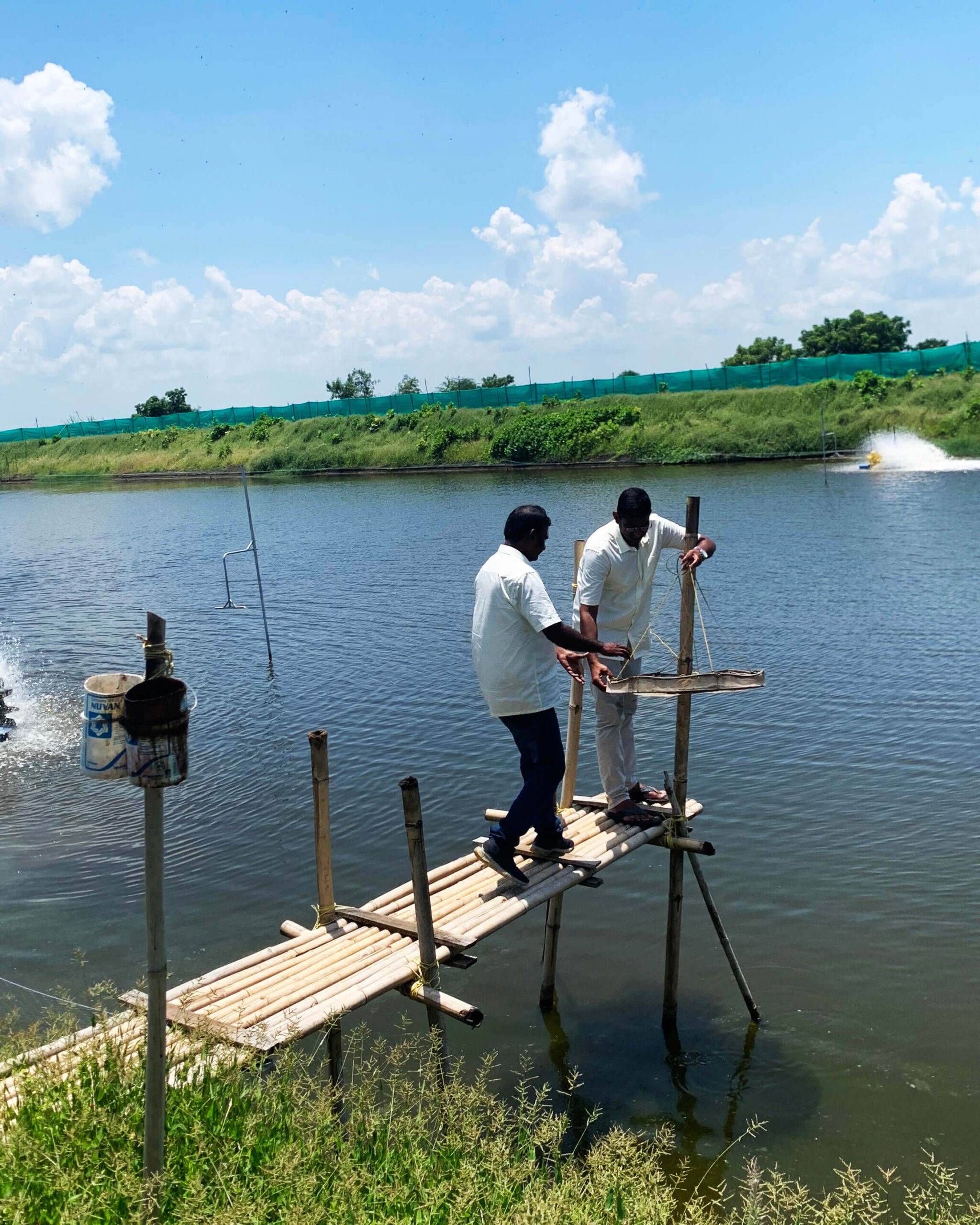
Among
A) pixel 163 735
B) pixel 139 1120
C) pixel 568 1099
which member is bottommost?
pixel 568 1099

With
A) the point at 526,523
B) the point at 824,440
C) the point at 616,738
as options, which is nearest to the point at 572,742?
the point at 616,738

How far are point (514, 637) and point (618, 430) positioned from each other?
1984 inches

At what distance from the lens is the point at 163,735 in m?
3.59

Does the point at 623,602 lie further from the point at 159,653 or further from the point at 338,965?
the point at 159,653

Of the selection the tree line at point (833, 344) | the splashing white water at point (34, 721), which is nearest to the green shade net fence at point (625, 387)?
the tree line at point (833, 344)

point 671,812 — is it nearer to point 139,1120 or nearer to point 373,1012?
point 373,1012

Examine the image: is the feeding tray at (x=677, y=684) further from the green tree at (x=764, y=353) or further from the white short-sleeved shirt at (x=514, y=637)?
the green tree at (x=764, y=353)

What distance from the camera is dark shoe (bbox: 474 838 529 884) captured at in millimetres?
5891

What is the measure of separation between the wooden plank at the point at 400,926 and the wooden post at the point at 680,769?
5.65 ft

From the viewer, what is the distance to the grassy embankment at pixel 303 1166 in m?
3.70

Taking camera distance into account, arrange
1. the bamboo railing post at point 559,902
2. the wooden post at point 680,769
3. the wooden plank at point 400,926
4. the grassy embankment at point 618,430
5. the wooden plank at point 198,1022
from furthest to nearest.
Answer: the grassy embankment at point 618,430, the bamboo railing post at point 559,902, the wooden post at point 680,769, the wooden plank at point 400,926, the wooden plank at point 198,1022

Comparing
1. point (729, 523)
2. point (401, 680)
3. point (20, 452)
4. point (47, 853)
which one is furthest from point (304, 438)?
point (47, 853)

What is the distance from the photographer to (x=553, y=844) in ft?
20.3

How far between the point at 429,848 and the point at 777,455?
42238 millimetres
